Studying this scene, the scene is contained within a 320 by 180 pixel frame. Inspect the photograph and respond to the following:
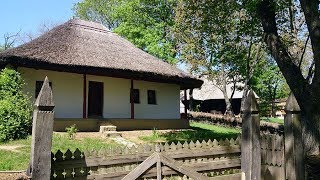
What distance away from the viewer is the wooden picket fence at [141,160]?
4934mm

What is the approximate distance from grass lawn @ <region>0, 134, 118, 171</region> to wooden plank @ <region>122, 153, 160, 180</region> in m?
4.94

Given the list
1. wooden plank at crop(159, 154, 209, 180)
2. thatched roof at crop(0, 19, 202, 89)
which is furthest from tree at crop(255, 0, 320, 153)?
thatched roof at crop(0, 19, 202, 89)

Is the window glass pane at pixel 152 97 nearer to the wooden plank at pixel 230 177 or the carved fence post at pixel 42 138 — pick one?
the wooden plank at pixel 230 177

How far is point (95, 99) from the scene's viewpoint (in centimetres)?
2112

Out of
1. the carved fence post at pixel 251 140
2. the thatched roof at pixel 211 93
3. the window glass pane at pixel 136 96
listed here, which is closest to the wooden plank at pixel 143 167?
the carved fence post at pixel 251 140

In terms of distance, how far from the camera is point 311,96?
33.0 ft

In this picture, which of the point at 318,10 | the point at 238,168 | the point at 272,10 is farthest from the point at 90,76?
the point at 238,168

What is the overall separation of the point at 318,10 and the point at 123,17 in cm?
3254

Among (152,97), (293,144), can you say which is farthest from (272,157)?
(152,97)

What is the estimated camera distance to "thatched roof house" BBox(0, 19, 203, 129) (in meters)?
17.4

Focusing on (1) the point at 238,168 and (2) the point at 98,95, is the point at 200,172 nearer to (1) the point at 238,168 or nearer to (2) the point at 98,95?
(1) the point at 238,168

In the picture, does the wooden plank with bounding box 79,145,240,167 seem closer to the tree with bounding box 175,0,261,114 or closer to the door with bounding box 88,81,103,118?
the tree with bounding box 175,0,261,114

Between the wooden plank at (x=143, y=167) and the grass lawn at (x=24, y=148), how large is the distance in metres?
4.94

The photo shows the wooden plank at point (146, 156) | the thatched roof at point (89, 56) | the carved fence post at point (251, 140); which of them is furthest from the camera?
the thatched roof at point (89, 56)
